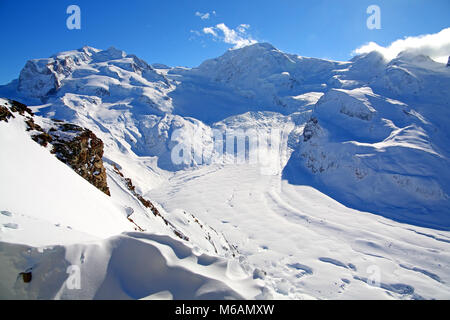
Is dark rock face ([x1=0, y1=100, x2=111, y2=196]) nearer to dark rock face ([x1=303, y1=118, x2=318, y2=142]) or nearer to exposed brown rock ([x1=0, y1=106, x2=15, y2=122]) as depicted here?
exposed brown rock ([x1=0, y1=106, x2=15, y2=122])

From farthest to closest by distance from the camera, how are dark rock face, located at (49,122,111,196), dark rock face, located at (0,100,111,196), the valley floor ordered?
the valley floor, dark rock face, located at (49,122,111,196), dark rock face, located at (0,100,111,196)

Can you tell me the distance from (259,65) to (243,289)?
16850cm

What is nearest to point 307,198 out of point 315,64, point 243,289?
point 243,289

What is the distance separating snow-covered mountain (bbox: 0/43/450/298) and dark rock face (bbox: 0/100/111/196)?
72cm

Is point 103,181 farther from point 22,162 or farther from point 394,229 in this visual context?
point 394,229

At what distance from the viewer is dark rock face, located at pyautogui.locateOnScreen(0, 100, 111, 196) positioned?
11297 mm

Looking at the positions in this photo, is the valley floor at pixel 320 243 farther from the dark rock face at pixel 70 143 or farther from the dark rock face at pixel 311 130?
the dark rock face at pixel 311 130

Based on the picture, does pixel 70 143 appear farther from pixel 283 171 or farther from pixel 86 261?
pixel 283 171

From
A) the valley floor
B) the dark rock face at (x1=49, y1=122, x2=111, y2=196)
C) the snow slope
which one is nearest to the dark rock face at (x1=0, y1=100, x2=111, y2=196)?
the dark rock face at (x1=49, y1=122, x2=111, y2=196)

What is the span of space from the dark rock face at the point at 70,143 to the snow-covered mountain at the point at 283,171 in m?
0.72

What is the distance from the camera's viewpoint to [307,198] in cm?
4731

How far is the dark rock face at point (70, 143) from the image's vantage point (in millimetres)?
11297

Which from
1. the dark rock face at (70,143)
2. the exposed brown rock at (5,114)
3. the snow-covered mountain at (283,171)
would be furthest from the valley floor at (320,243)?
the exposed brown rock at (5,114)

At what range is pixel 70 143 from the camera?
12.8 metres
